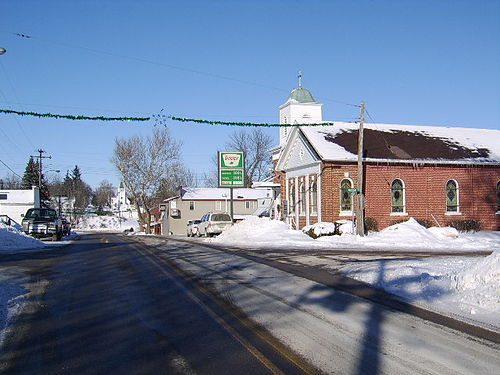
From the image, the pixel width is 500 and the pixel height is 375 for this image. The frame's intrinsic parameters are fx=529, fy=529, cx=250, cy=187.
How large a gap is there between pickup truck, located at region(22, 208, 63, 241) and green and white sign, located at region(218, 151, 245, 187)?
38.4 ft

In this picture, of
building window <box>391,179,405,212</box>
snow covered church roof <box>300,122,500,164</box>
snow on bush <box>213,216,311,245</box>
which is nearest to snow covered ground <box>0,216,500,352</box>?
snow on bush <box>213,216,311,245</box>

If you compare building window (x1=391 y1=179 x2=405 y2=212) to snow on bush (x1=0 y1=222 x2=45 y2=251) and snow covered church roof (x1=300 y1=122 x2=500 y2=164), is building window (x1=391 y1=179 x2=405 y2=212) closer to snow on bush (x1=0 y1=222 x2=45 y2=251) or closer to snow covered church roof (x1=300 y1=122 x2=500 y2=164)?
snow covered church roof (x1=300 y1=122 x2=500 y2=164)

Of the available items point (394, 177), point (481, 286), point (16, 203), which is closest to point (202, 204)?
point (16, 203)

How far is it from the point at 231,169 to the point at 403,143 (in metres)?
12.3

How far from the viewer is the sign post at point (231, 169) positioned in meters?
38.8

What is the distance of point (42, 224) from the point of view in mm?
34094

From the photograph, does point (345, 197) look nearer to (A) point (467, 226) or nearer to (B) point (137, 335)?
(A) point (467, 226)

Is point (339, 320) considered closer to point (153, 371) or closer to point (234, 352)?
point (234, 352)

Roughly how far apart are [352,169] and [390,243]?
775 centimetres

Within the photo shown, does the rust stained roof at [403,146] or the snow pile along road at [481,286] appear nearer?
the snow pile along road at [481,286]

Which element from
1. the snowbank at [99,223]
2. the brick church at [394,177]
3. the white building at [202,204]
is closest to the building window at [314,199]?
the brick church at [394,177]

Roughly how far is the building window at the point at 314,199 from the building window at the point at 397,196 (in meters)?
4.85

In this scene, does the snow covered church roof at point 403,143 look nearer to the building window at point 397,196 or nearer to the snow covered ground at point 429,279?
the building window at point 397,196

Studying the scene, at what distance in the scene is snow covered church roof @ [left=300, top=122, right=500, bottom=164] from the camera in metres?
34.1
